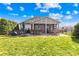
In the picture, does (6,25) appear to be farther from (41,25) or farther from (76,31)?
(76,31)

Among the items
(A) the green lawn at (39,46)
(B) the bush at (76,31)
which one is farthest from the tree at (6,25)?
(B) the bush at (76,31)

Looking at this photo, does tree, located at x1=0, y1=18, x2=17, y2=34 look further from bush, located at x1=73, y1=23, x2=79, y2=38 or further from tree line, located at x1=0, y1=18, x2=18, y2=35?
bush, located at x1=73, y1=23, x2=79, y2=38

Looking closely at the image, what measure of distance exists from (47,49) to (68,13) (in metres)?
0.61

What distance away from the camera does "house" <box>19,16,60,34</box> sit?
10.4ft

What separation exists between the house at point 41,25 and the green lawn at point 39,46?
104mm

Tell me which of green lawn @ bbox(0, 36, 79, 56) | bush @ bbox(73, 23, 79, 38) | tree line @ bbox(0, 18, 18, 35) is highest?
tree line @ bbox(0, 18, 18, 35)

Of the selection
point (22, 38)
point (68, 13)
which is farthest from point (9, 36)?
point (68, 13)

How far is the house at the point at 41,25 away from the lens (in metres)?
3.17

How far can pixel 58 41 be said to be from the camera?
10.4 ft

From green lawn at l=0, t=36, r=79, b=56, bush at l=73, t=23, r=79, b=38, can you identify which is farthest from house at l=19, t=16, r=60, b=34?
bush at l=73, t=23, r=79, b=38

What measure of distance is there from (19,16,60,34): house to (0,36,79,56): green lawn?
10cm

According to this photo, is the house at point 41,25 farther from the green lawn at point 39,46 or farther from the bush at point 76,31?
the bush at point 76,31

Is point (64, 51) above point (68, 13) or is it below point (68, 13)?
below

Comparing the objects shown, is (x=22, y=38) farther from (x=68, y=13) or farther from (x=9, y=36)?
(x=68, y=13)
